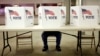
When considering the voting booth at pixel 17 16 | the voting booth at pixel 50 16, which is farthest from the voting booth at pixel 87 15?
the voting booth at pixel 17 16

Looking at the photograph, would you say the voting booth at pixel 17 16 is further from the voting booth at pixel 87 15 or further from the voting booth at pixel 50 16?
the voting booth at pixel 87 15

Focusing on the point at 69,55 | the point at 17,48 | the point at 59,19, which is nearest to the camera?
the point at 59,19

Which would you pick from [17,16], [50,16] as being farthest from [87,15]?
[17,16]

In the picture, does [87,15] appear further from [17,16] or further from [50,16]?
[17,16]

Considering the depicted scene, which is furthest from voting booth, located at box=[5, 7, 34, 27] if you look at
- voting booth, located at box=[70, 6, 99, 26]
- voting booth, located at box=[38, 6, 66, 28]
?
voting booth, located at box=[70, 6, 99, 26]

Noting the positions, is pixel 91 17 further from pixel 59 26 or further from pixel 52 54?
pixel 52 54

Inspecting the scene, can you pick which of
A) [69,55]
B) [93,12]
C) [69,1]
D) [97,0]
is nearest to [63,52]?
[69,55]

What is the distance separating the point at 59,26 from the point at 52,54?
989 mm

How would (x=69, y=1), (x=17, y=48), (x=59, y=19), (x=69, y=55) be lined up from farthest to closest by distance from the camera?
(x=69, y=1)
(x=17, y=48)
(x=69, y=55)
(x=59, y=19)

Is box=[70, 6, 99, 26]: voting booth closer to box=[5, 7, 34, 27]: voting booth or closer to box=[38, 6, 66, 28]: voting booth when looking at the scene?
box=[38, 6, 66, 28]: voting booth

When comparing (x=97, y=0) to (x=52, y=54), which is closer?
(x=52, y=54)

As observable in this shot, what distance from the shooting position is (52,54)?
11.7 ft

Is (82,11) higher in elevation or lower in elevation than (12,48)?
higher

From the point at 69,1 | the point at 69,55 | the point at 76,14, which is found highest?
the point at 69,1
